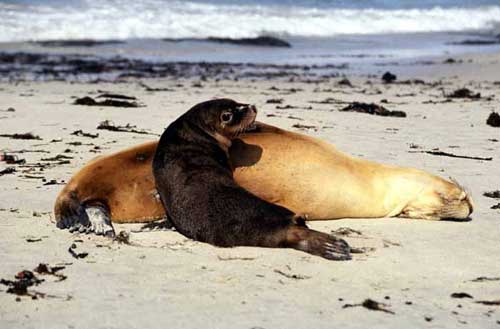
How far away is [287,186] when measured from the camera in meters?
4.73

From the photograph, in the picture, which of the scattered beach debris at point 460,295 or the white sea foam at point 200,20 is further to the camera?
the white sea foam at point 200,20

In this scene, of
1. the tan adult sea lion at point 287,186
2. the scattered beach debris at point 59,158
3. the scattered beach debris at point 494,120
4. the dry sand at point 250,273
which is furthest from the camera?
the scattered beach debris at point 494,120

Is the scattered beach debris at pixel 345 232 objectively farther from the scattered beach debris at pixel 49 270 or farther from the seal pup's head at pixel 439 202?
the scattered beach debris at pixel 49 270

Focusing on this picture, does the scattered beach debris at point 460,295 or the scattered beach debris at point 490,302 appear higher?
the scattered beach debris at point 490,302

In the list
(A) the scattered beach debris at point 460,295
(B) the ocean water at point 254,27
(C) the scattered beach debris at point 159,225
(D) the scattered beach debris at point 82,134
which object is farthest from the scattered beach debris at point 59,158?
(B) the ocean water at point 254,27

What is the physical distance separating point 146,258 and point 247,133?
1099 millimetres

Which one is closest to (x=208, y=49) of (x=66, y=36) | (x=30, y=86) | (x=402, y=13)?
(x=66, y=36)

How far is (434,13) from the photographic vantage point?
1596 inches

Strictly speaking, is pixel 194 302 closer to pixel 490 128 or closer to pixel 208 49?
pixel 490 128

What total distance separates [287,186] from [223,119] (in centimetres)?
48

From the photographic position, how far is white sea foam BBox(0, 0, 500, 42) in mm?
29719

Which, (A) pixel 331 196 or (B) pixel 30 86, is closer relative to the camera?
(A) pixel 331 196

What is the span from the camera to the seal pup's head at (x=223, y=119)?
4734 millimetres

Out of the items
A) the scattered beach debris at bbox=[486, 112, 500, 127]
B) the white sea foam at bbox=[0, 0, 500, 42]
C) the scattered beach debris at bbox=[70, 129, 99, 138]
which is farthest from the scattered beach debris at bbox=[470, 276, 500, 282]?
the white sea foam at bbox=[0, 0, 500, 42]
